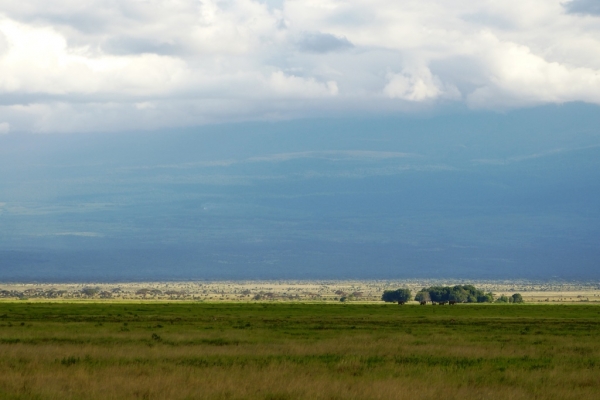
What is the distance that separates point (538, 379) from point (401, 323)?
97.6ft

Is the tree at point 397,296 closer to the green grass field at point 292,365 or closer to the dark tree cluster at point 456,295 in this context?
the dark tree cluster at point 456,295

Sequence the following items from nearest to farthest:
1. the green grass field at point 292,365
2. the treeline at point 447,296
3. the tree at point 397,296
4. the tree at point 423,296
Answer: the green grass field at point 292,365 → the tree at point 423,296 → the tree at point 397,296 → the treeline at point 447,296

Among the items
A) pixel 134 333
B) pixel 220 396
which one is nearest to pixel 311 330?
pixel 134 333

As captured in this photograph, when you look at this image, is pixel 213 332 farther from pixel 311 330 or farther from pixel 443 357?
pixel 443 357

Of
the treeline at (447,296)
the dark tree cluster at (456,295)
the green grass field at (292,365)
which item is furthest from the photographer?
the dark tree cluster at (456,295)

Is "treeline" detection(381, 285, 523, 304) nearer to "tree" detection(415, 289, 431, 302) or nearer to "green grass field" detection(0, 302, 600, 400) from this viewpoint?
"tree" detection(415, 289, 431, 302)

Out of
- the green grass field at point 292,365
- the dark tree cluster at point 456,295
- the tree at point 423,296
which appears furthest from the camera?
the dark tree cluster at point 456,295

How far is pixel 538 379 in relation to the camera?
23.5 meters

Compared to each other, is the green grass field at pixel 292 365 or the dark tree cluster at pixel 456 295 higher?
the dark tree cluster at pixel 456 295

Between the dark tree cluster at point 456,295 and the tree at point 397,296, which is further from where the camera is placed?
the dark tree cluster at point 456,295

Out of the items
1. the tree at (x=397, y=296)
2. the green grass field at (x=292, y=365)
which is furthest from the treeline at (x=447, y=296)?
the green grass field at (x=292, y=365)

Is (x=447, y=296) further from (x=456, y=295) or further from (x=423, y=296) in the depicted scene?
(x=423, y=296)

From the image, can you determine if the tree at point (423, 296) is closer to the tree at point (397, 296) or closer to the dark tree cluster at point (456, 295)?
the dark tree cluster at point (456, 295)

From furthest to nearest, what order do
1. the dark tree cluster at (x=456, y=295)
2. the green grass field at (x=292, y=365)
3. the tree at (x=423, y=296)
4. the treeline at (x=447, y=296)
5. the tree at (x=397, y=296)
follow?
1. the dark tree cluster at (x=456, y=295)
2. the treeline at (x=447, y=296)
3. the tree at (x=397, y=296)
4. the tree at (x=423, y=296)
5. the green grass field at (x=292, y=365)
